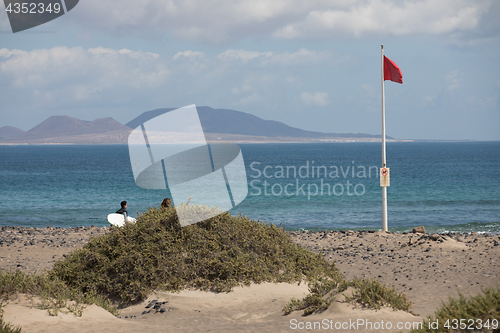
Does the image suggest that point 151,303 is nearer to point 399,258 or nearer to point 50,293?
point 50,293

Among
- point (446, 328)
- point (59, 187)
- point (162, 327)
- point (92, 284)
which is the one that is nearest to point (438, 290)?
point (446, 328)

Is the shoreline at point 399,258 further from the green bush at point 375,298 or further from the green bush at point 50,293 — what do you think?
the green bush at point 50,293

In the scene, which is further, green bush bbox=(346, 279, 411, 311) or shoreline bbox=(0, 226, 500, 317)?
shoreline bbox=(0, 226, 500, 317)

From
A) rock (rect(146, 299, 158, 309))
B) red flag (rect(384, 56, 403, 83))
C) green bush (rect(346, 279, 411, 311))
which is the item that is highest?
red flag (rect(384, 56, 403, 83))

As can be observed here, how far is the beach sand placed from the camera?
265 inches

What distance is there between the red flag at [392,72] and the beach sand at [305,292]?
21.1 feet

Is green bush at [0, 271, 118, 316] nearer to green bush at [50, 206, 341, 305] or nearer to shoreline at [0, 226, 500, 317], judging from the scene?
green bush at [50, 206, 341, 305]

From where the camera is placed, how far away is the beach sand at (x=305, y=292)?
6730mm

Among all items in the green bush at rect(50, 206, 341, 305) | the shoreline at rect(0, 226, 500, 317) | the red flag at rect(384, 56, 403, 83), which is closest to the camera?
the green bush at rect(50, 206, 341, 305)

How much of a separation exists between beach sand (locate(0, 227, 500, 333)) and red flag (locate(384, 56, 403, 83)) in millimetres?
6442

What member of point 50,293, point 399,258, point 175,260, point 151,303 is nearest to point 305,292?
point 175,260

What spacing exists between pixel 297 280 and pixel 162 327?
3.36 m

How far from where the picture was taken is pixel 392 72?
1686 centimetres

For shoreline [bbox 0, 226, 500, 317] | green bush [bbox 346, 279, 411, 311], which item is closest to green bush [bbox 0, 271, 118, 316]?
green bush [bbox 346, 279, 411, 311]
